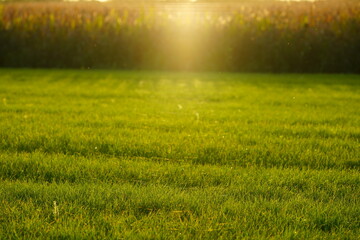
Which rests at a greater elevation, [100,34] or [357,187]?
[100,34]

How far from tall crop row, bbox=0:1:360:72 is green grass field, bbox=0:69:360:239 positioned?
520cm

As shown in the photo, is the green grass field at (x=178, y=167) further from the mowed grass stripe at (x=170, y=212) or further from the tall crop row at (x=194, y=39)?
the tall crop row at (x=194, y=39)

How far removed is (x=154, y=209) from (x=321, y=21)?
11497 millimetres

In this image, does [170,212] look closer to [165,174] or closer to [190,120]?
[165,174]

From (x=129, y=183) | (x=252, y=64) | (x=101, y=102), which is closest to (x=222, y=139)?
(x=129, y=183)

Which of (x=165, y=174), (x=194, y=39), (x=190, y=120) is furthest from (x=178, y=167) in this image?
(x=194, y=39)

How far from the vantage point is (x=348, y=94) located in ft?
28.1

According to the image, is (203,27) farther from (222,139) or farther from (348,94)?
(222,139)

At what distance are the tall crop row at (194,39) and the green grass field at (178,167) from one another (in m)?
5.20

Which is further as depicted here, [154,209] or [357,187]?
[357,187]

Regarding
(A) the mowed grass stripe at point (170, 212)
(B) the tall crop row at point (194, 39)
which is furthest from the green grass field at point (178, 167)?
(B) the tall crop row at point (194, 39)

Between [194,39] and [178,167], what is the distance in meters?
9.84

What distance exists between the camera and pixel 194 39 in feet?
44.2

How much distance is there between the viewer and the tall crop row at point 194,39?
12898 mm
